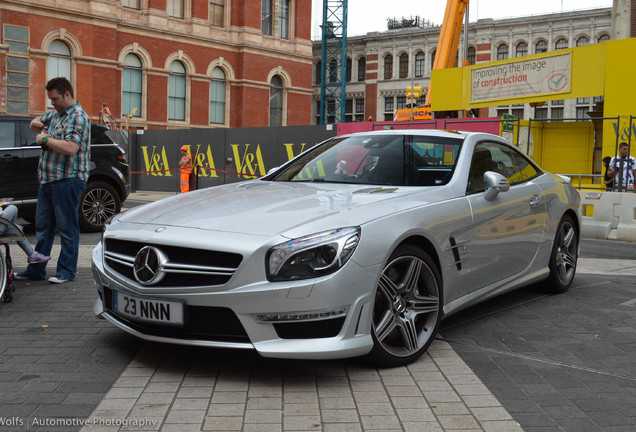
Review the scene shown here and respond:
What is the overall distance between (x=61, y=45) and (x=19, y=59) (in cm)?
254

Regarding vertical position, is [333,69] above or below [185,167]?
above

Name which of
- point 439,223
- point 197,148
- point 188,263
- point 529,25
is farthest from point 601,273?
point 529,25

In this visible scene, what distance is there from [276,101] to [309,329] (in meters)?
44.0

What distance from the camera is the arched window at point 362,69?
6952cm

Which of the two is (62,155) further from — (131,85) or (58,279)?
(131,85)

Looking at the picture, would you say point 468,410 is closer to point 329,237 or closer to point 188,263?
point 329,237

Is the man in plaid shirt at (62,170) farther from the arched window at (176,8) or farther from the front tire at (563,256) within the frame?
the arched window at (176,8)

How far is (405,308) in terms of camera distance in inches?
163

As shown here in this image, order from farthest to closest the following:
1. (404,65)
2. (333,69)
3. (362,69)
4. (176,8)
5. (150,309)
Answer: (362,69)
(333,69)
(404,65)
(176,8)
(150,309)

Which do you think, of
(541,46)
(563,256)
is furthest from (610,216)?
(541,46)

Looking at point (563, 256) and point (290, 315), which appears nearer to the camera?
point (290, 315)

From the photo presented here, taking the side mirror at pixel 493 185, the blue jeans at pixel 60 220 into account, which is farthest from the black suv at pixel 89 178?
the side mirror at pixel 493 185

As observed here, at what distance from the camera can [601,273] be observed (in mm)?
8125

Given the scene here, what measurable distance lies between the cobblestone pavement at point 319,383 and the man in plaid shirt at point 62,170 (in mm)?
1262
